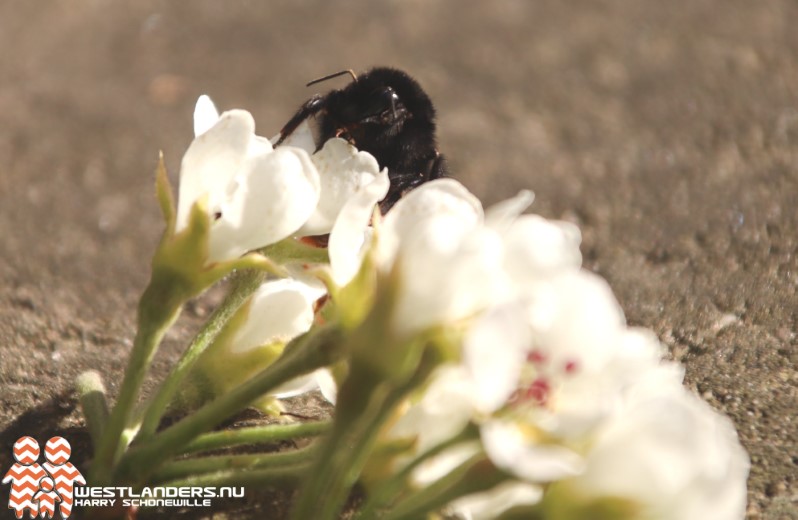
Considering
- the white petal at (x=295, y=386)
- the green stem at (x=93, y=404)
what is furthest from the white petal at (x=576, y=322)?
the green stem at (x=93, y=404)

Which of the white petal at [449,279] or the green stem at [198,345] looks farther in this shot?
the green stem at [198,345]

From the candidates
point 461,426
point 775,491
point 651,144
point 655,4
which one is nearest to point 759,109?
point 651,144

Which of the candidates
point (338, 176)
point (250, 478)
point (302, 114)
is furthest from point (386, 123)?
point (250, 478)

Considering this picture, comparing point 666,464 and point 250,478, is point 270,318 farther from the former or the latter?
point 666,464

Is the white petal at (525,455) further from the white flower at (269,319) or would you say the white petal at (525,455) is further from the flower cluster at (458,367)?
the white flower at (269,319)

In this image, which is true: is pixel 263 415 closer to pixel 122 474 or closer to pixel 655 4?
pixel 122 474

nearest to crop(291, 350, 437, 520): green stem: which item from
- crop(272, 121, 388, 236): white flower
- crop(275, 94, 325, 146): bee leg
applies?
crop(272, 121, 388, 236): white flower
